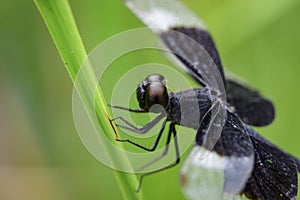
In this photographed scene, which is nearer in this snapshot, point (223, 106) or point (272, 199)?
point (272, 199)

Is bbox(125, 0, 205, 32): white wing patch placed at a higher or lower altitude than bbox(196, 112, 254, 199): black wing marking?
higher

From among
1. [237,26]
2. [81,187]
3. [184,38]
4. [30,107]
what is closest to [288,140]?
[237,26]

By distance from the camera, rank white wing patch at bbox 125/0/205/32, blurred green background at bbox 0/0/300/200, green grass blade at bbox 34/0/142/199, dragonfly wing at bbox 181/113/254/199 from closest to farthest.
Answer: green grass blade at bbox 34/0/142/199 → dragonfly wing at bbox 181/113/254/199 → white wing patch at bbox 125/0/205/32 → blurred green background at bbox 0/0/300/200

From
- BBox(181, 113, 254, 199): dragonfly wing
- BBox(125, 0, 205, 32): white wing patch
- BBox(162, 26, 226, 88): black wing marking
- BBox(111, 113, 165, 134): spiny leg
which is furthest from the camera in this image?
BBox(162, 26, 226, 88): black wing marking

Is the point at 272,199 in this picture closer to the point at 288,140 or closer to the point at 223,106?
the point at 223,106

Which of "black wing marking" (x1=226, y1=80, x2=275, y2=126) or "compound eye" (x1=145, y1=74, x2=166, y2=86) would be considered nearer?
"compound eye" (x1=145, y1=74, x2=166, y2=86)

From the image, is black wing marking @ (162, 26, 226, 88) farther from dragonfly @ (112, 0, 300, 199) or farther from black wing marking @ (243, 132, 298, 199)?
black wing marking @ (243, 132, 298, 199)

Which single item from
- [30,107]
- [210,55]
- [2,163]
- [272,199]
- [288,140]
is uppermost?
[30,107]

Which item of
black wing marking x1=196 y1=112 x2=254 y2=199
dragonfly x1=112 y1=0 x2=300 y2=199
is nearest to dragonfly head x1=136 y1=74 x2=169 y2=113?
dragonfly x1=112 y1=0 x2=300 y2=199
